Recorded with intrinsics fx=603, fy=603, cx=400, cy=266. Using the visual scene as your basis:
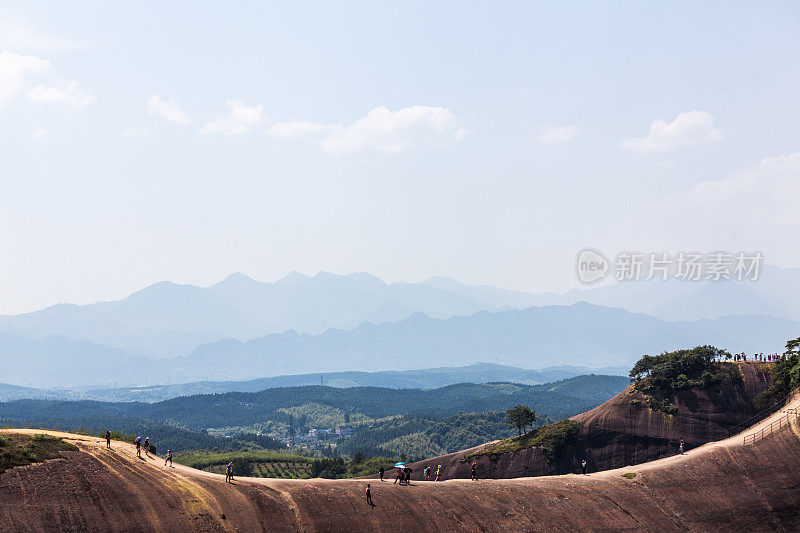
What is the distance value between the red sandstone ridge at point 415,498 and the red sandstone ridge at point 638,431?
73.0ft

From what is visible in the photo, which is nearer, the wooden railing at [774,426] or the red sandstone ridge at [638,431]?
the wooden railing at [774,426]

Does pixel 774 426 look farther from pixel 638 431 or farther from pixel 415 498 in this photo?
pixel 415 498

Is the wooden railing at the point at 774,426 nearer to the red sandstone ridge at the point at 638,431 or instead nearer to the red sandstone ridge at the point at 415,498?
the red sandstone ridge at the point at 415,498

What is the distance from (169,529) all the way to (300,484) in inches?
588

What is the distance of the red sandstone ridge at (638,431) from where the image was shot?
102 metres

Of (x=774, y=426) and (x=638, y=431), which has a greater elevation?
Result: (x=774, y=426)

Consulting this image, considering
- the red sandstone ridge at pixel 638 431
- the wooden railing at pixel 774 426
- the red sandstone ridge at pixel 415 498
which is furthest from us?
the red sandstone ridge at pixel 638 431

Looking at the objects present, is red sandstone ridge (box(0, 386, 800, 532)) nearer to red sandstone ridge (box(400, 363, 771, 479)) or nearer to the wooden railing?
the wooden railing

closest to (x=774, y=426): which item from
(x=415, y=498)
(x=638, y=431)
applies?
(x=638, y=431)

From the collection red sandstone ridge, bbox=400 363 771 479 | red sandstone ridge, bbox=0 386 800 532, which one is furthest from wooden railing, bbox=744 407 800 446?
red sandstone ridge, bbox=400 363 771 479

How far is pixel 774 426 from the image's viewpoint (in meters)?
79.8

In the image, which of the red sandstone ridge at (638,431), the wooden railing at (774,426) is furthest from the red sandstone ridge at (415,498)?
the red sandstone ridge at (638,431)

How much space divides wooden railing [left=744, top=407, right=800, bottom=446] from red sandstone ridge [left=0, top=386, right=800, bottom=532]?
64cm

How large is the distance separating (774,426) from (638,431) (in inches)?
1115
